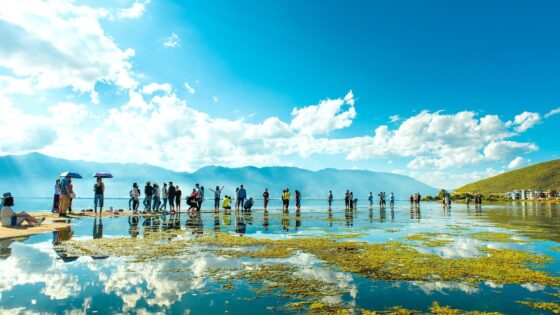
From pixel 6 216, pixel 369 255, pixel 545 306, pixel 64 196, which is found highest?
pixel 64 196

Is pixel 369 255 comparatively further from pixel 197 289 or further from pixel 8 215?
pixel 8 215

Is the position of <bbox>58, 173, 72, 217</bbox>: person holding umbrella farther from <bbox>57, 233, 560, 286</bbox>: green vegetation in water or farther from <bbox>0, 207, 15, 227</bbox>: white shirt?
<bbox>57, 233, 560, 286</bbox>: green vegetation in water

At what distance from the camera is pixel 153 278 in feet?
26.5

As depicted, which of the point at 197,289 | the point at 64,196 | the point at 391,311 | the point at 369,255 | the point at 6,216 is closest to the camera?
the point at 391,311

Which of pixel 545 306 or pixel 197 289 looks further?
pixel 197 289

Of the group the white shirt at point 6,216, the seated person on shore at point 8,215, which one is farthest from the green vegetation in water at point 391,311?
the white shirt at point 6,216

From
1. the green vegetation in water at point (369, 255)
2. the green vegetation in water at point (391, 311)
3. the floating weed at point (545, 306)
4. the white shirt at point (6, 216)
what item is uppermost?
the white shirt at point (6, 216)

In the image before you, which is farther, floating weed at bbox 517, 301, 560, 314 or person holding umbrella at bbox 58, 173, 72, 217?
person holding umbrella at bbox 58, 173, 72, 217

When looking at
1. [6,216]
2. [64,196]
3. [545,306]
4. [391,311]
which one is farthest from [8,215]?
[545,306]

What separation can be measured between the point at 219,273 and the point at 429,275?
17.3ft

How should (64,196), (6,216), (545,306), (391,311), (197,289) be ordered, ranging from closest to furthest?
(391,311) → (545,306) → (197,289) → (6,216) → (64,196)

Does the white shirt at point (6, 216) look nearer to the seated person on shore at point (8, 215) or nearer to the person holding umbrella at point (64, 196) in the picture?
the seated person on shore at point (8, 215)

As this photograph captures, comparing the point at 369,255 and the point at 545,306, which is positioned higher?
the point at 545,306

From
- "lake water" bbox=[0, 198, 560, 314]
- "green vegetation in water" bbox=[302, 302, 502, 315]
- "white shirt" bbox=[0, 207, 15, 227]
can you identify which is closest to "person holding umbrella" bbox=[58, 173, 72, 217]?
"white shirt" bbox=[0, 207, 15, 227]
